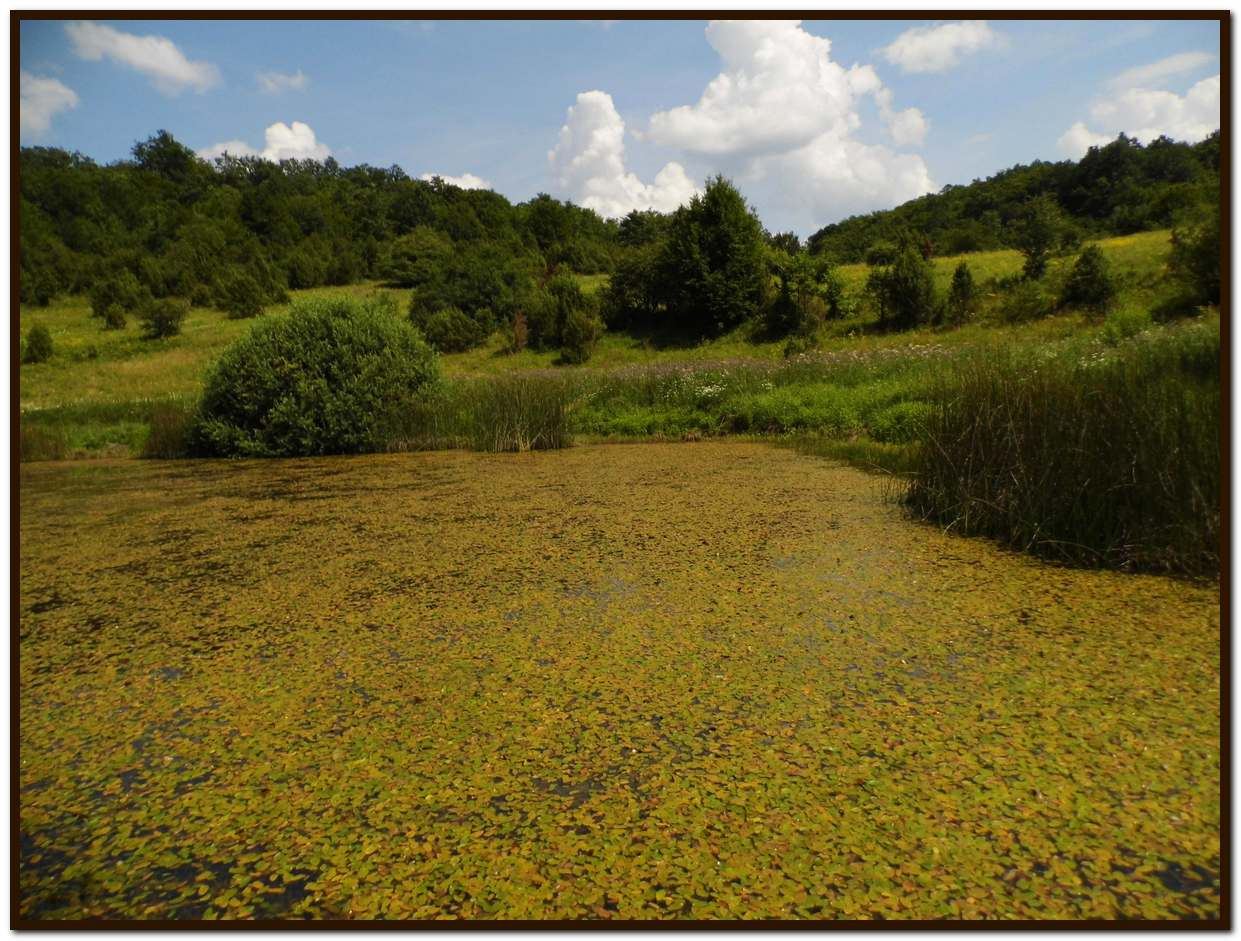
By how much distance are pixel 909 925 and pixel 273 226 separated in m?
37.5

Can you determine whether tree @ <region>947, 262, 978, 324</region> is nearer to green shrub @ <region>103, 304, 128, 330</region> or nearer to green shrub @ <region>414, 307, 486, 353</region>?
green shrub @ <region>414, 307, 486, 353</region>

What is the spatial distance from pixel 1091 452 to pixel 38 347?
2195cm

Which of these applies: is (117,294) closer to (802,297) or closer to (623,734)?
(802,297)

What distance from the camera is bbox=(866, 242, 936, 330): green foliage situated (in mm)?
16312

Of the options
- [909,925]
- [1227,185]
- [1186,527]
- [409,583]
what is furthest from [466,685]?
[1186,527]

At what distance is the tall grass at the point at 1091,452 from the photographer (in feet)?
9.07

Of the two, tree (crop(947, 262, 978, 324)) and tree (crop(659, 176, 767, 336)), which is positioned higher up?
tree (crop(659, 176, 767, 336))

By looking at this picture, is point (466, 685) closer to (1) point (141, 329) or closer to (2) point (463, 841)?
(2) point (463, 841)

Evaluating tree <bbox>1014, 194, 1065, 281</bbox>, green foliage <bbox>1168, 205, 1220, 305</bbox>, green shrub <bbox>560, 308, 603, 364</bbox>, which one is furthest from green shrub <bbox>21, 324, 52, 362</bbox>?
tree <bbox>1014, 194, 1065, 281</bbox>

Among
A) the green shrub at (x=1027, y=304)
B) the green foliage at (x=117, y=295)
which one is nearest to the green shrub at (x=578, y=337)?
the green shrub at (x=1027, y=304)

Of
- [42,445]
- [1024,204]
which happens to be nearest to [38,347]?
[42,445]

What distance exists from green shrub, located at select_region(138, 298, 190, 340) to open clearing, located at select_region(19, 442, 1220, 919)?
1953cm

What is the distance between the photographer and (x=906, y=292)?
1644 centimetres

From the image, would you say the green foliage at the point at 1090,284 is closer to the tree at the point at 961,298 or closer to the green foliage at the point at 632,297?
the tree at the point at 961,298
